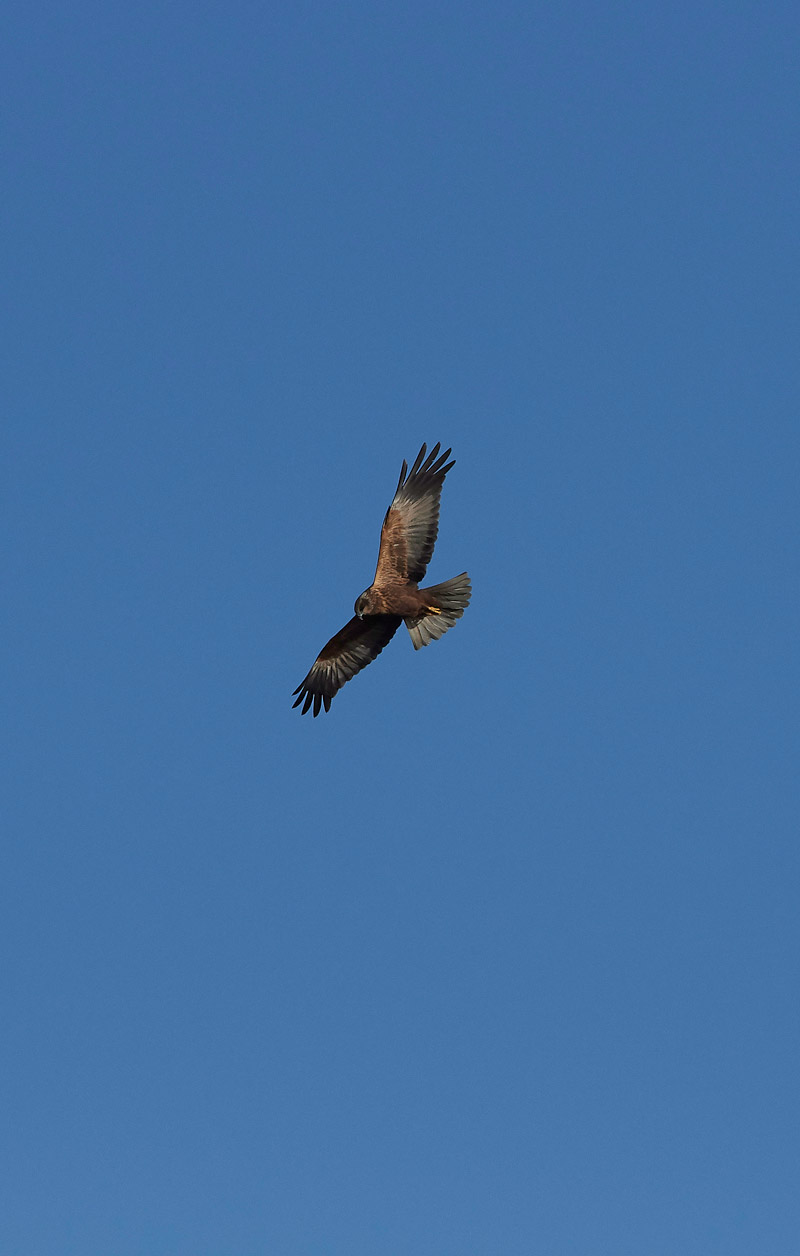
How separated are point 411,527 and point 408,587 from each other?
3.97 ft

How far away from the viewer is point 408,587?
113 feet

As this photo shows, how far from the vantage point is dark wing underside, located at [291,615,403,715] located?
35.3 m

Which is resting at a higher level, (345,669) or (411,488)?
(411,488)

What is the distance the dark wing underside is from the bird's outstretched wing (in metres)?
0.92

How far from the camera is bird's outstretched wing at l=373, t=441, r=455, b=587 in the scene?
3462 centimetres

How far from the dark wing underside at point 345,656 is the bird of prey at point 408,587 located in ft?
0.06

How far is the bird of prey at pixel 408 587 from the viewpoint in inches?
1345

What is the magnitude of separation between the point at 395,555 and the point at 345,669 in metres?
2.85

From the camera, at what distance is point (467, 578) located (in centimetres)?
3425

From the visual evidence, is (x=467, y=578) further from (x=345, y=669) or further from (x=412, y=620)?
(x=345, y=669)

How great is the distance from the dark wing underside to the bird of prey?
0.02 metres

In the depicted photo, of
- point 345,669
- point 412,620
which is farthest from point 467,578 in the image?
point 345,669

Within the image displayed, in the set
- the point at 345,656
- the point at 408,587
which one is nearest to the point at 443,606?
the point at 408,587

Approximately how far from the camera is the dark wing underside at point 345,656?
35281mm
